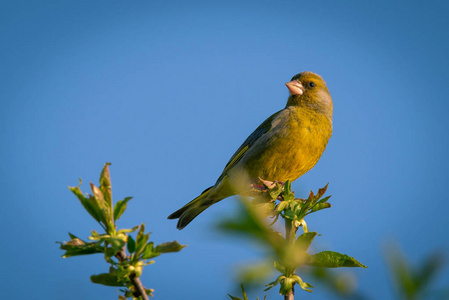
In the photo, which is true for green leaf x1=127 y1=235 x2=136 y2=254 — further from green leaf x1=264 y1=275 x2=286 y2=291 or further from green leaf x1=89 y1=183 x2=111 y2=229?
green leaf x1=264 y1=275 x2=286 y2=291

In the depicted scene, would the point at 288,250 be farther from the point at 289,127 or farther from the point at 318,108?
the point at 318,108

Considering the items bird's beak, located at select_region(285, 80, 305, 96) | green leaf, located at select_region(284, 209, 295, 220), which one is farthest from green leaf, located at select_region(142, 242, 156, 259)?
bird's beak, located at select_region(285, 80, 305, 96)

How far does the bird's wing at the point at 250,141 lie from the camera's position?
5.41 metres

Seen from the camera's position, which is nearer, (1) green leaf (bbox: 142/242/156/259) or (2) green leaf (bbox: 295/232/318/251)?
(1) green leaf (bbox: 142/242/156/259)

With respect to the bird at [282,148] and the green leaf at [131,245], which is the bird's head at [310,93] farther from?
the green leaf at [131,245]

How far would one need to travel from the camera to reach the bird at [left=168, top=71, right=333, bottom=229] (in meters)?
4.96

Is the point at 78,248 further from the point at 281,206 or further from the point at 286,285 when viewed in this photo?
the point at 281,206

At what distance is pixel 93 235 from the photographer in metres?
1.01

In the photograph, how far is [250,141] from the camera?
556cm

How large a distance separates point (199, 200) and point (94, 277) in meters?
4.24

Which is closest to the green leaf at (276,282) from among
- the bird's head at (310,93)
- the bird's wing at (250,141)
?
the bird's wing at (250,141)

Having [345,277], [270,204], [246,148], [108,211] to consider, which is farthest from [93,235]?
[246,148]

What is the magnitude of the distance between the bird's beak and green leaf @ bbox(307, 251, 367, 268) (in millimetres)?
4621

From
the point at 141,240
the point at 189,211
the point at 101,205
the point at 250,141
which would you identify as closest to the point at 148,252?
the point at 141,240
